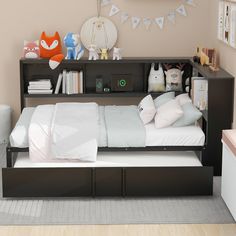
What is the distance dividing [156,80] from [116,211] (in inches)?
86.1

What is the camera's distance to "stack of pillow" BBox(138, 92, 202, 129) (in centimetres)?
512

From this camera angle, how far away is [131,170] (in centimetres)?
471

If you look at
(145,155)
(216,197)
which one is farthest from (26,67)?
(216,197)

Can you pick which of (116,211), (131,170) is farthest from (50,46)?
(116,211)

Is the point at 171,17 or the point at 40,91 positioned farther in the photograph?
the point at 171,17

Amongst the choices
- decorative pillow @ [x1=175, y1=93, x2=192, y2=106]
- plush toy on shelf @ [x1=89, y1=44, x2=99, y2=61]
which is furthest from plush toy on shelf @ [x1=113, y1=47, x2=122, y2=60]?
decorative pillow @ [x1=175, y1=93, x2=192, y2=106]

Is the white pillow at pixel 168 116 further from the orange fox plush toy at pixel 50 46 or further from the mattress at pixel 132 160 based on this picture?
the orange fox plush toy at pixel 50 46

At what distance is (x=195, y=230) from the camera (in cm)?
422

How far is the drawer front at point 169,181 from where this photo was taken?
4.72m

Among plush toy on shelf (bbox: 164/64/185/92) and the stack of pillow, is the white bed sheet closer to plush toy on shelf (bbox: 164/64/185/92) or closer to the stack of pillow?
the stack of pillow

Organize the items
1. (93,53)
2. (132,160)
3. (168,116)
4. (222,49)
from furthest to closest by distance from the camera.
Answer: (93,53)
(222,49)
(168,116)
(132,160)

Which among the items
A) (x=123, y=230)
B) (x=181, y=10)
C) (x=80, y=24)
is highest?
(x=181, y=10)

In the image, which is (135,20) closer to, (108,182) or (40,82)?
(40,82)

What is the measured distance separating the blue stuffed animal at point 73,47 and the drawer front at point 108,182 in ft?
6.45
